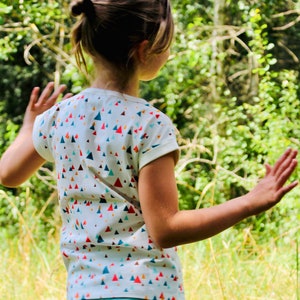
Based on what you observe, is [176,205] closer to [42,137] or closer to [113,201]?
[113,201]

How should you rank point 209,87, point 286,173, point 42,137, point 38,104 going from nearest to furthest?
point 286,173 < point 42,137 < point 38,104 < point 209,87

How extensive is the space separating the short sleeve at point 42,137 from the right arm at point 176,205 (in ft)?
0.96

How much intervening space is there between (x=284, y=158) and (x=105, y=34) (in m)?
0.43

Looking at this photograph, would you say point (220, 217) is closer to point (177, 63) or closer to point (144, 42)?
point (144, 42)

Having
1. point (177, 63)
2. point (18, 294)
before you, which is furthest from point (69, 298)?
point (177, 63)

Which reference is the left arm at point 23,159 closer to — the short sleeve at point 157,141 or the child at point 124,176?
the child at point 124,176

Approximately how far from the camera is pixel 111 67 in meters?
1.60

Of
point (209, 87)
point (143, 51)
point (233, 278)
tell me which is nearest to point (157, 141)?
point (143, 51)

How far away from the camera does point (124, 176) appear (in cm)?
153

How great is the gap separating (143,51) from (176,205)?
323 mm

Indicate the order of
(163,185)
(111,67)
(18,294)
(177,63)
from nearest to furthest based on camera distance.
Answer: (163,185), (111,67), (18,294), (177,63)

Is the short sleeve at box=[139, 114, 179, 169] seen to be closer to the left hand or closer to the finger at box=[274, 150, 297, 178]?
the finger at box=[274, 150, 297, 178]

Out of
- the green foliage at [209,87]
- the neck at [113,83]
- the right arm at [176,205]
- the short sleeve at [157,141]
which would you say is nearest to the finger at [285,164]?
the right arm at [176,205]

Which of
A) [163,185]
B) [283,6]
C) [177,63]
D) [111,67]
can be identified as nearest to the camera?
Result: [163,185]
